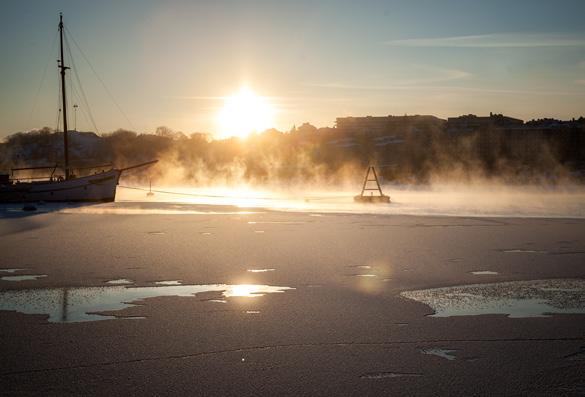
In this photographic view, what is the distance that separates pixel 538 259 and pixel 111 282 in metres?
9.63

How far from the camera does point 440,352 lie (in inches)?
252

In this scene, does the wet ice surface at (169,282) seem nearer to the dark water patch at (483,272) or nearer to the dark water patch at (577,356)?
the dark water patch at (483,272)

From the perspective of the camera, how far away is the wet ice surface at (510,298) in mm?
8383

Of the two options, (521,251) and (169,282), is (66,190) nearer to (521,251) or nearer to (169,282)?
(169,282)

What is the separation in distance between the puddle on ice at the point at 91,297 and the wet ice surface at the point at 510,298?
269cm

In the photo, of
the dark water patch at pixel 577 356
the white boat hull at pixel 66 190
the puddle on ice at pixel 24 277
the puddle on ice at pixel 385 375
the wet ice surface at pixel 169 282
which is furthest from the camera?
the white boat hull at pixel 66 190

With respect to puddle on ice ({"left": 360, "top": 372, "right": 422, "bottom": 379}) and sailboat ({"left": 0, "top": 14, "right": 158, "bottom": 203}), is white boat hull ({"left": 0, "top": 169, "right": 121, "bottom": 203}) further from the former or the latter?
puddle on ice ({"left": 360, "top": 372, "right": 422, "bottom": 379})

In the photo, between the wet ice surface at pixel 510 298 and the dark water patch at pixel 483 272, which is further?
the dark water patch at pixel 483 272

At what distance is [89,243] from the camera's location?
56.0ft

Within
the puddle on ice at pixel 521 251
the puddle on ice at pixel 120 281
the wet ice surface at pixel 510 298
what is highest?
the wet ice surface at pixel 510 298

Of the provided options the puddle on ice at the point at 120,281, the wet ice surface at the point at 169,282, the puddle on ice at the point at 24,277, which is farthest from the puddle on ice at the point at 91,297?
the puddle on ice at the point at 24,277

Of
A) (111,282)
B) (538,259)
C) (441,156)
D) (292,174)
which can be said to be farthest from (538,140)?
(111,282)

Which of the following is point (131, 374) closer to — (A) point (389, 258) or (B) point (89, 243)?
(A) point (389, 258)

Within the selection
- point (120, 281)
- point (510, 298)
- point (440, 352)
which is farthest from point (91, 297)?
point (510, 298)
